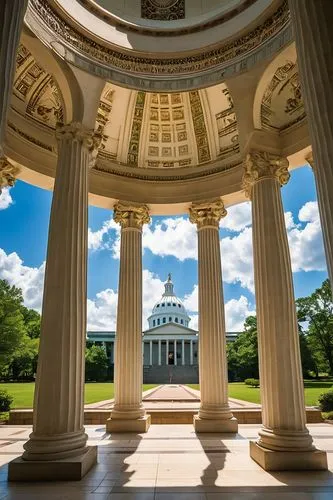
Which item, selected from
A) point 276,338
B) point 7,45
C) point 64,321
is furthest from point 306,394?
point 7,45

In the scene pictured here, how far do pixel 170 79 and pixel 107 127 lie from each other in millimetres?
13753

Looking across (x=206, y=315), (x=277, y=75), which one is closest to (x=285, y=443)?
(x=206, y=315)

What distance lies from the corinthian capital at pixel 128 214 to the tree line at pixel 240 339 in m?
62.5

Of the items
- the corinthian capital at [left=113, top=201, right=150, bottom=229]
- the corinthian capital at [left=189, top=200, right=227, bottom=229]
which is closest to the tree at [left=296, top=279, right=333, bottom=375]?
the corinthian capital at [left=189, top=200, right=227, bottom=229]

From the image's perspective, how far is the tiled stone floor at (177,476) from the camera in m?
22.3

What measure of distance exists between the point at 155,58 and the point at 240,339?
501 feet

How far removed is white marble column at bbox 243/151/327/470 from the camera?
91.3 ft

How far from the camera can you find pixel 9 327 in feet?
329

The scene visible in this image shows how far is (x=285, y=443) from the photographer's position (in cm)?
2788

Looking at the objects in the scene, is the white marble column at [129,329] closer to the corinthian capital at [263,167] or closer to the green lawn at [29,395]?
the corinthian capital at [263,167]

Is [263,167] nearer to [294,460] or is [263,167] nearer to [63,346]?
[63,346]

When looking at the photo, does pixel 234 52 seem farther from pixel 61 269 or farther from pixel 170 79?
pixel 61 269

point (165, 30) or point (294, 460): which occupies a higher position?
point (165, 30)

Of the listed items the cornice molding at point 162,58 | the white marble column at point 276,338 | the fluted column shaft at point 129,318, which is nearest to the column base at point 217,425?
the fluted column shaft at point 129,318
